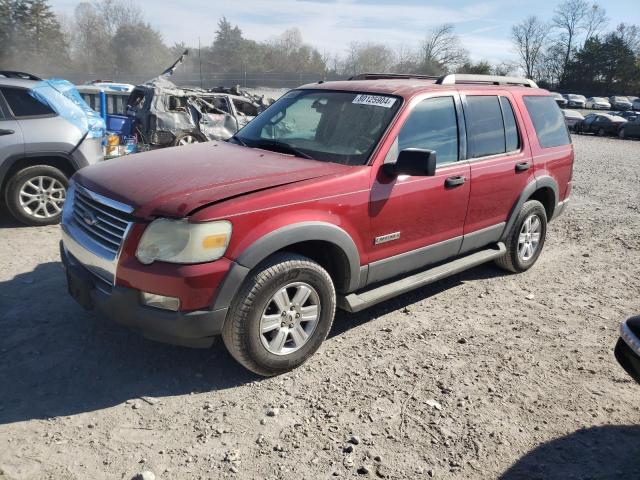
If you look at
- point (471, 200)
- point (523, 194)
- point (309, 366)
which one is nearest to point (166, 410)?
point (309, 366)

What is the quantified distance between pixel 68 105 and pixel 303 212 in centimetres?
457

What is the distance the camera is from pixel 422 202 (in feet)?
12.4

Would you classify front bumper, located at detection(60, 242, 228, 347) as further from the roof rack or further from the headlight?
the roof rack

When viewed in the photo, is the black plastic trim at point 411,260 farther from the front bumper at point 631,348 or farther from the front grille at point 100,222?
the front grille at point 100,222

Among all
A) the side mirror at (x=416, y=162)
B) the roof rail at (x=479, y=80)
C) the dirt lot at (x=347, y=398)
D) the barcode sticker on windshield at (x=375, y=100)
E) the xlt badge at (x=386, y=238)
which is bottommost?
the dirt lot at (x=347, y=398)

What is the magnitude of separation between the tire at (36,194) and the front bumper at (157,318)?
3.57m

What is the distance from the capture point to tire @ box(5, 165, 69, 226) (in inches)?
227

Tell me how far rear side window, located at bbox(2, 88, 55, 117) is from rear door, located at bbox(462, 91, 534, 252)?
16.1 ft

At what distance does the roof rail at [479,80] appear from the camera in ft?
14.1

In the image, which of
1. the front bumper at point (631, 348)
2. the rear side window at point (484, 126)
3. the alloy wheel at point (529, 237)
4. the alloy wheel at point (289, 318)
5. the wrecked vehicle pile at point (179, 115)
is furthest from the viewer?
the wrecked vehicle pile at point (179, 115)

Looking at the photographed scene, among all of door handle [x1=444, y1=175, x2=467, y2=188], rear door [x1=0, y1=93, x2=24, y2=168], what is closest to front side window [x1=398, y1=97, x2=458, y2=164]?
door handle [x1=444, y1=175, x2=467, y2=188]

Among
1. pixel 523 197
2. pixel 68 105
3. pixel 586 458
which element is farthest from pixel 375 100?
pixel 68 105

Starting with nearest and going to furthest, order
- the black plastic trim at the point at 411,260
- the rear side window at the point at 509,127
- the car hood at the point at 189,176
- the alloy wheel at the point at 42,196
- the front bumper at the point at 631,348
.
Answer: the front bumper at the point at 631,348 → the car hood at the point at 189,176 → the black plastic trim at the point at 411,260 → the rear side window at the point at 509,127 → the alloy wheel at the point at 42,196

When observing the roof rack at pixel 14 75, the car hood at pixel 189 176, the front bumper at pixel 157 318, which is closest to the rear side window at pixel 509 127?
the car hood at pixel 189 176
